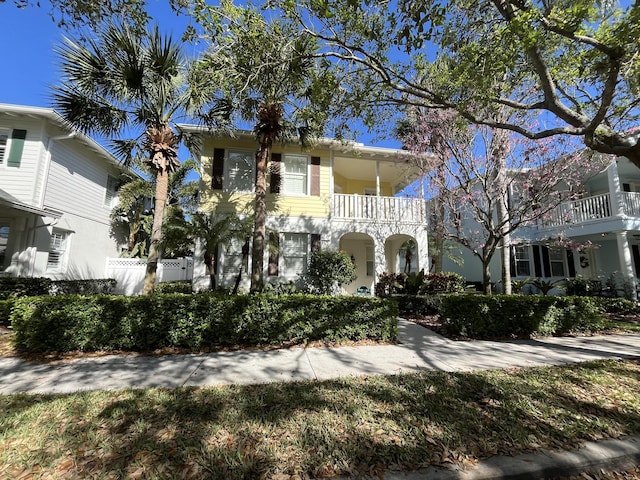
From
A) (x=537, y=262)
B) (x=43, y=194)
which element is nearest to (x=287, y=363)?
(x=43, y=194)

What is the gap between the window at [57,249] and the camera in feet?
37.0

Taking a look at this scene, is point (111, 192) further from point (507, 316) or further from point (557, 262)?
point (557, 262)

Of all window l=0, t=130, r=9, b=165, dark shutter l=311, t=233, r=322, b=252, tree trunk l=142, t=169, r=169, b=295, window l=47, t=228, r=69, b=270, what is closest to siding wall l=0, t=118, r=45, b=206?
window l=0, t=130, r=9, b=165

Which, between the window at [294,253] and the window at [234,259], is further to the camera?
the window at [294,253]

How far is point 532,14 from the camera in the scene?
394cm

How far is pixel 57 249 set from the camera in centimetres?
1159

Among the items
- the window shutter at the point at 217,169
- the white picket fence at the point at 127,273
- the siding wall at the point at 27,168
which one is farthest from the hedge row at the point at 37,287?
the window shutter at the point at 217,169

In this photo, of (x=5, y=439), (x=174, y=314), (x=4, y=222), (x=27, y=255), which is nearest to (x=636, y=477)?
(x=5, y=439)

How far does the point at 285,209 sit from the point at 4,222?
9900 millimetres

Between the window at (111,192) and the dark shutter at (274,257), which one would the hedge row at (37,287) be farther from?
the dark shutter at (274,257)

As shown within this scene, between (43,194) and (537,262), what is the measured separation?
22730 mm

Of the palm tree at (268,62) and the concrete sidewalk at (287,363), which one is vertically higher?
the palm tree at (268,62)

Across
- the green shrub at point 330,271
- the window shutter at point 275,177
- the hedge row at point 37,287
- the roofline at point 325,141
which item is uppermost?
the roofline at point 325,141

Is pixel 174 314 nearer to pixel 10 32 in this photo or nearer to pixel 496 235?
pixel 10 32
